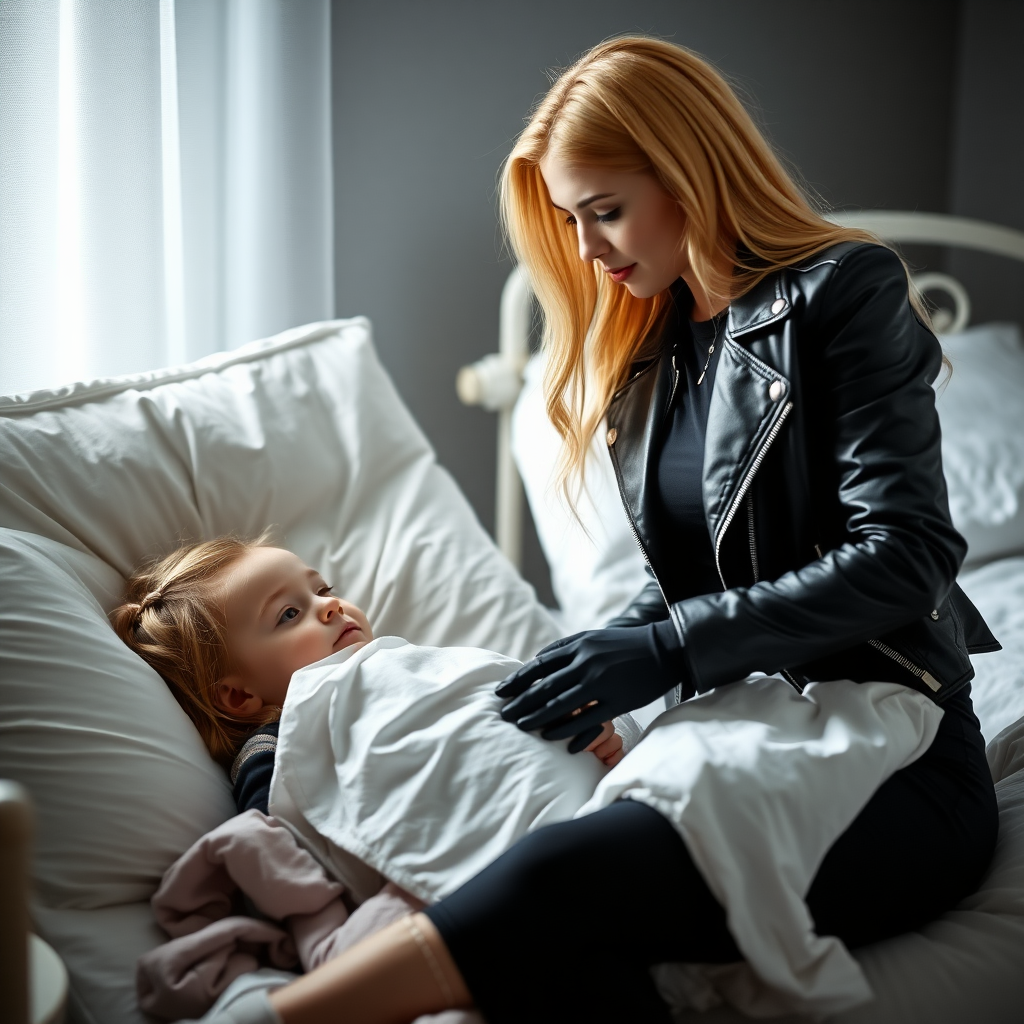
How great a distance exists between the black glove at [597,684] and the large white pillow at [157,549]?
37 centimetres

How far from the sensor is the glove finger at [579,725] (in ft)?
3.48

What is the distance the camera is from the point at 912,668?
111 cm

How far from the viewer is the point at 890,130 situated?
2.64 metres

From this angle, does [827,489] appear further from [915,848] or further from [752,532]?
[915,848]

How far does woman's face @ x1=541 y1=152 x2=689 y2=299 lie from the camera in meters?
1.17

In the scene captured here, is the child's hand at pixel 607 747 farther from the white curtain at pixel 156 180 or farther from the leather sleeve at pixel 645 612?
the white curtain at pixel 156 180

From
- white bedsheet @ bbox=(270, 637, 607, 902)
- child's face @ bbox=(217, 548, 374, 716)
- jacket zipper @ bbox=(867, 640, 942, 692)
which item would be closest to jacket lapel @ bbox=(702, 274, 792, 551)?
jacket zipper @ bbox=(867, 640, 942, 692)

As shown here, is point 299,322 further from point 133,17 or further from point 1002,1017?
point 1002,1017

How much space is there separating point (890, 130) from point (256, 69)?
5.31 feet

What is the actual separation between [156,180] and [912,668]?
51.1 inches

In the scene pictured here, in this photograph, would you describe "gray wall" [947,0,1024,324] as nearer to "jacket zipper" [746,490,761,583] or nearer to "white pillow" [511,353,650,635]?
"white pillow" [511,353,650,635]

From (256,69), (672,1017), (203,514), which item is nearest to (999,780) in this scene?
(672,1017)

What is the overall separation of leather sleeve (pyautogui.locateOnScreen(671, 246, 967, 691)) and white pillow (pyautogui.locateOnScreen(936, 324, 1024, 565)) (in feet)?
2.98

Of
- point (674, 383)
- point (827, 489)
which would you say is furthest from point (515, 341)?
point (827, 489)
